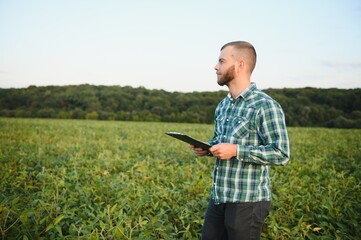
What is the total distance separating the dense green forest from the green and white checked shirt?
127 feet

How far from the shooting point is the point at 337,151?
9742mm

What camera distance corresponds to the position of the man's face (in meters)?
2.11

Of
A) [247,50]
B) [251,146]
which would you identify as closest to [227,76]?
[247,50]

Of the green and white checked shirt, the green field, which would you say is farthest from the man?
the green field

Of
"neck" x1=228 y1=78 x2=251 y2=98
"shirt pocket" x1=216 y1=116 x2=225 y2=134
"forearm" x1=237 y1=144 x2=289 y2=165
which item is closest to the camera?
"forearm" x1=237 y1=144 x2=289 y2=165

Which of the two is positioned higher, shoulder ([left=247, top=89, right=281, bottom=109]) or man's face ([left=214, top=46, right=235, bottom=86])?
man's face ([left=214, top=46, right=235, bottom=86])

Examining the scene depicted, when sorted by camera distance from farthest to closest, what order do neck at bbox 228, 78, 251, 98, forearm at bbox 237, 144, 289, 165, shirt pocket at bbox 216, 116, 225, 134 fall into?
shirt pocket at bbox 216, 116, 225, 134 → neck at bbox 228, 78, 251, 98 → forearm at bbox 237, 144, 289, 165

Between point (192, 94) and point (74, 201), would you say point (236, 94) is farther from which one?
point (192, 94)

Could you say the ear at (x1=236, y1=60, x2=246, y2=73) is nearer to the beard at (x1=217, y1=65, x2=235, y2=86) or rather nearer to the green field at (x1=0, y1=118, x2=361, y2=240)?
the beard at (x1=217, y1=65, x2=235, y2=86)

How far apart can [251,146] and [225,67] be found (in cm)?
63

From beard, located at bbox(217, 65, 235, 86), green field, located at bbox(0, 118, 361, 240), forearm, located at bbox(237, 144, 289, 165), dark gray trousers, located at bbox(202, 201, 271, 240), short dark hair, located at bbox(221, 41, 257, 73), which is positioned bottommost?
green field, located at bbox(0, 118, 361, 240)

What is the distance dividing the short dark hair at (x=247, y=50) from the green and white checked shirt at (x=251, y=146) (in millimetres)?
185

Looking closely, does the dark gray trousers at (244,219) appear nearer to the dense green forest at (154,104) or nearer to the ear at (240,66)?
the ear at (240,66)

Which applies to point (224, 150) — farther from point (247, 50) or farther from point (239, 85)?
point (247, 50)
